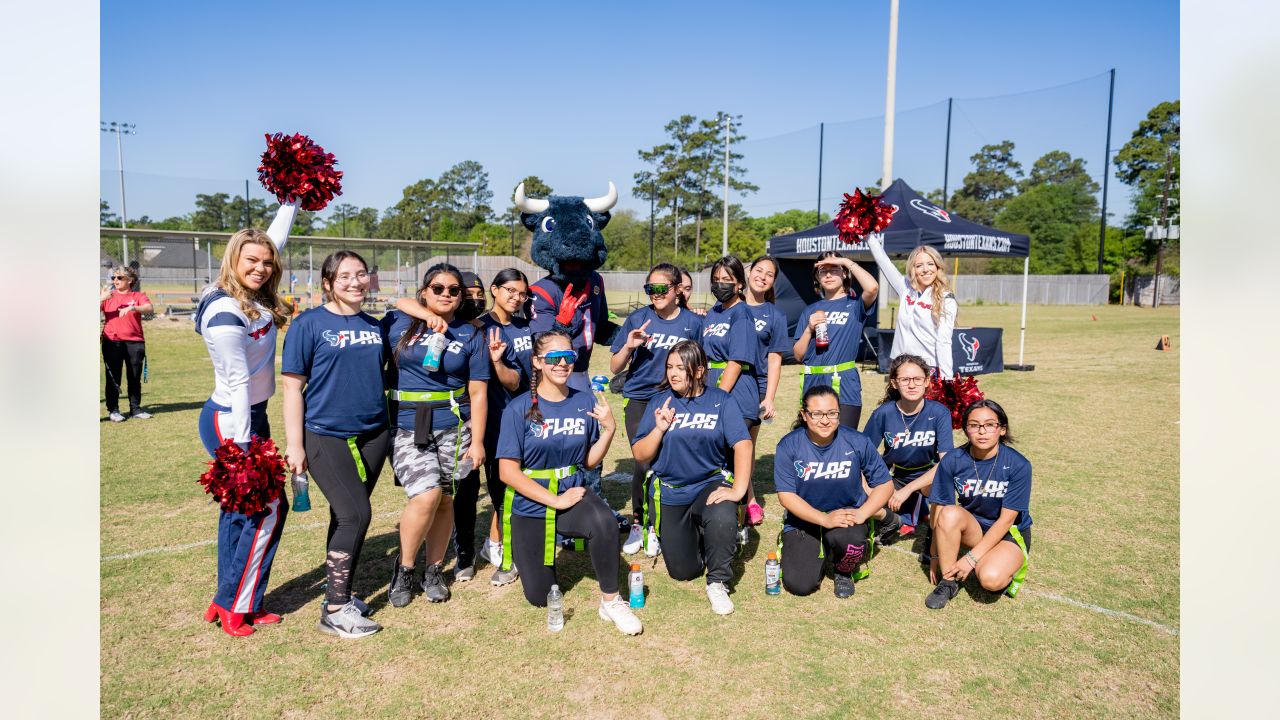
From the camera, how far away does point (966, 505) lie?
4684mm

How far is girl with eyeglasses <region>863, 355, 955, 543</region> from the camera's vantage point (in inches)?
207

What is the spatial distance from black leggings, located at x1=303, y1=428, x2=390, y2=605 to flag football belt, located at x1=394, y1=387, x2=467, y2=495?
0.38 metres

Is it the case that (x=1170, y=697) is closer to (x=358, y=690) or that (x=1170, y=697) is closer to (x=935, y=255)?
(x=935, y=255)

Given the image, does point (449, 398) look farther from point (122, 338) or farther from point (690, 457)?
point (122, 338)

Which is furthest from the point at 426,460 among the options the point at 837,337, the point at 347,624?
the point at 837,337

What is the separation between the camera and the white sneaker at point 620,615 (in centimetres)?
406

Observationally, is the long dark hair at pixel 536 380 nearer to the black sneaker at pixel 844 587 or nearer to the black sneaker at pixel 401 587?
the black sneaker at pixel 401 587

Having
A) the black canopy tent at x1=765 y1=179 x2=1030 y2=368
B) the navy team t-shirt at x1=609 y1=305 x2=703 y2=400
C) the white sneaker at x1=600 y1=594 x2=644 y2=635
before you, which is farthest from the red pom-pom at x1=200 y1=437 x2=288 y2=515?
the black canopy tent at x1=765 y1=179 x2=1030 y2=368

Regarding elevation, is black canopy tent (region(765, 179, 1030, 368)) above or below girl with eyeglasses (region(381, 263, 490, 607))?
above

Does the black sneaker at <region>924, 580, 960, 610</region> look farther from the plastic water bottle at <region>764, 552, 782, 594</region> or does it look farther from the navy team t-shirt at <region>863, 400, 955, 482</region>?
the navy team t-shirt at <region>863, 400, 955, 482</region>

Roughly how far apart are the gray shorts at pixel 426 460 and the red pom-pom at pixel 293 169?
1.35 metres

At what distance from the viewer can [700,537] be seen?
4867 mm

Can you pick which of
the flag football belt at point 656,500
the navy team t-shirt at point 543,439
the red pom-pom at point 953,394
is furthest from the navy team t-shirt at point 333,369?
the red pom-pom at point 953,394
